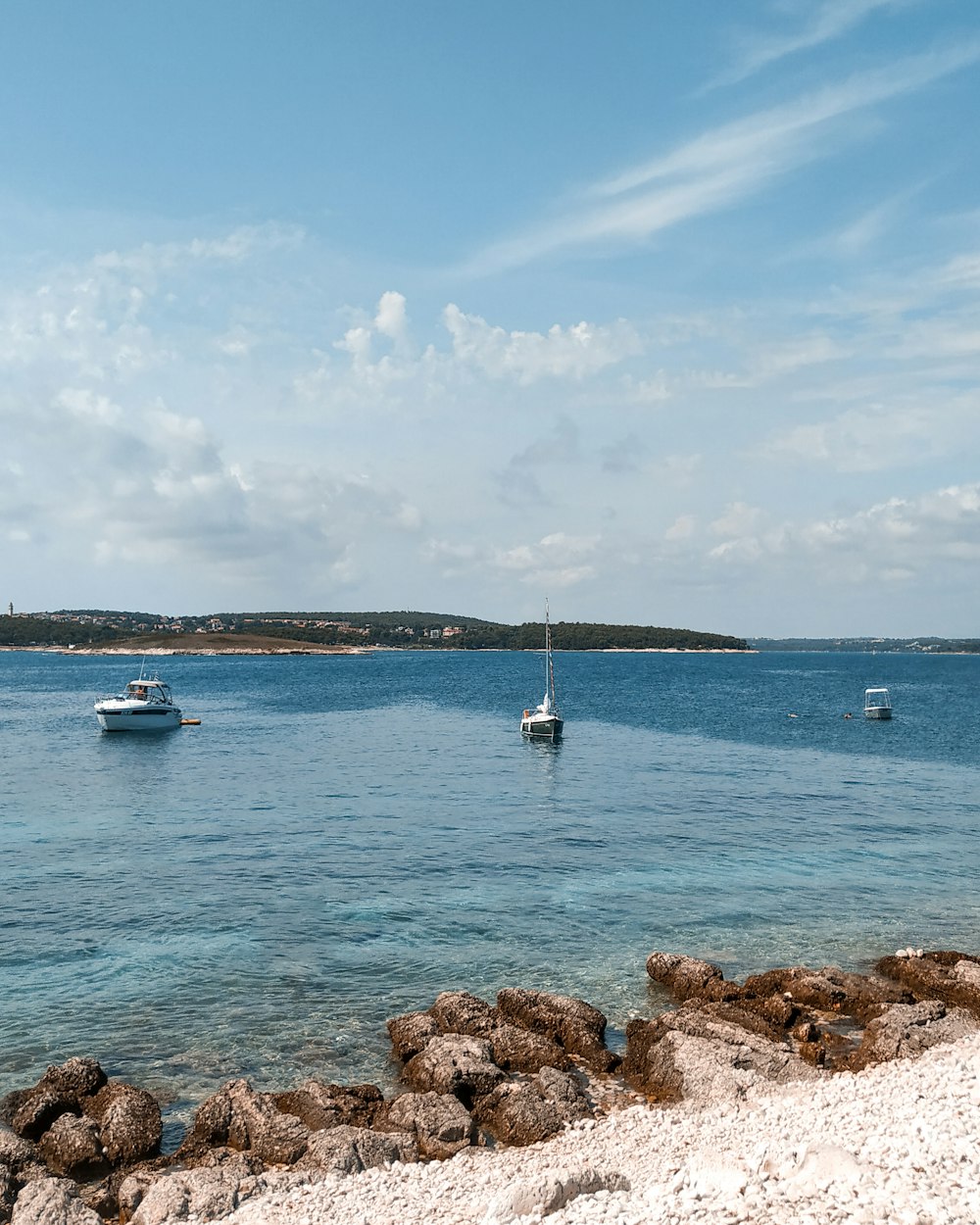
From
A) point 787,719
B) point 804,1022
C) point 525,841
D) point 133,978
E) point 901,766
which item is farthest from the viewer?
point 787,719

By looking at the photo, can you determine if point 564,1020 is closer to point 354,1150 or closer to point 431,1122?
point 431,1122

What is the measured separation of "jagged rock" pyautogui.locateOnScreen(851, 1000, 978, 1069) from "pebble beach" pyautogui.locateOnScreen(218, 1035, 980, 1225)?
A: 140 cm

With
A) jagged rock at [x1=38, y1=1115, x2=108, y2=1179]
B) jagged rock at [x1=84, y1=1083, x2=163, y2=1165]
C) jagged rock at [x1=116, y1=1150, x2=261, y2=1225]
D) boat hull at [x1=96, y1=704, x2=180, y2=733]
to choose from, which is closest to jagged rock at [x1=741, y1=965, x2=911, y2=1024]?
jagged rock at [x1=116, y1=1150, x2=261, y2=1225]

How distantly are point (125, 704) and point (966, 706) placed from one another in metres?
91.2

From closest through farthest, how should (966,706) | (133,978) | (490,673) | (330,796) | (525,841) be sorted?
(133,978) → (525,841) → (330,796) → (966,706) → (490,673)

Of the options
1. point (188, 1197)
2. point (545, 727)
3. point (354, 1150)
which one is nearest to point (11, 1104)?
point (188, 1197)

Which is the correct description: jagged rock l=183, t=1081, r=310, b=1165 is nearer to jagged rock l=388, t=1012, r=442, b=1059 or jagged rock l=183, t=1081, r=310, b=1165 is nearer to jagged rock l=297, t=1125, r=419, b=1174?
jagged rock l=297, t=1125, r=419, b=1174

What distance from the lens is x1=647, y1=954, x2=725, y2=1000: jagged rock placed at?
72.2ft

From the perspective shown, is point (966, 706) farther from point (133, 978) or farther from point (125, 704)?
point (133, 978)

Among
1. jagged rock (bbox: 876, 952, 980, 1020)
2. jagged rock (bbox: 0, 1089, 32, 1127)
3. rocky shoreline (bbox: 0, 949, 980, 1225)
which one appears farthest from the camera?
jagged rock (bbox: 876, 952, 980, 1020)

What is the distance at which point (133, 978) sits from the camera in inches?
→ 919

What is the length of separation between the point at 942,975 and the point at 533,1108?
1242cm

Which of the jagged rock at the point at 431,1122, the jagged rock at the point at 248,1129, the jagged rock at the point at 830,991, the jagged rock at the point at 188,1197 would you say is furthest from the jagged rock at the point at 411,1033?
the jagged rock at the point at 830,991

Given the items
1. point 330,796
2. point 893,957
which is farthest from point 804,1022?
point 330,796
